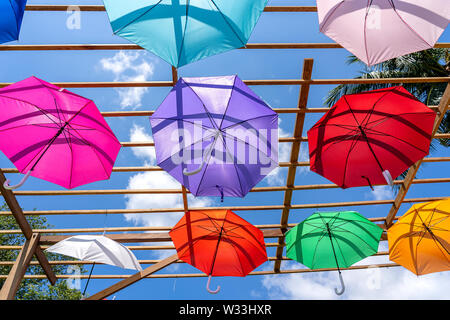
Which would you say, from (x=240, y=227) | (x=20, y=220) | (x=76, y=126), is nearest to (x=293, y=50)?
(x=240, y=227)

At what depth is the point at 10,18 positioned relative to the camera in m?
3.18

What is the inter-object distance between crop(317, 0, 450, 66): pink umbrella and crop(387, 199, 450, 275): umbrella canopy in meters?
3.16

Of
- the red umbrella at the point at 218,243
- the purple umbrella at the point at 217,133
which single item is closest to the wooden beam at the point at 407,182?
the red umbrella at the point at 218,243

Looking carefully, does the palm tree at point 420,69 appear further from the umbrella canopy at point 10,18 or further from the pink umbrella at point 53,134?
the umbrella canopy at point 10,18

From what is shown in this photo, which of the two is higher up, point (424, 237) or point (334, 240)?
point (424, 237)

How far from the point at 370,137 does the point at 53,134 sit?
13.4 feet

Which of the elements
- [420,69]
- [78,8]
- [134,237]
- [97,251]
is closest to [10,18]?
[78,8]

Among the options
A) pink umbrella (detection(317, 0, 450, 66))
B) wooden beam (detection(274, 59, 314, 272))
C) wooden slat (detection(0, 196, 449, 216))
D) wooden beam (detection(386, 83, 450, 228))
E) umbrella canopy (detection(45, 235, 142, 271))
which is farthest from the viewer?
wooden slat (detection(0, 196, 449, 216))

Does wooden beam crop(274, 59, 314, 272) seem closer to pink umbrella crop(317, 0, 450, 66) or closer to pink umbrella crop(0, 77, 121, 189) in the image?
pink umbrella crop(317, 0, 450, 66)

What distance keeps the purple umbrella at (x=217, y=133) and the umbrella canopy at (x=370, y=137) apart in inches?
32.0

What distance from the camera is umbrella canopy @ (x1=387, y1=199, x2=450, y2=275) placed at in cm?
543

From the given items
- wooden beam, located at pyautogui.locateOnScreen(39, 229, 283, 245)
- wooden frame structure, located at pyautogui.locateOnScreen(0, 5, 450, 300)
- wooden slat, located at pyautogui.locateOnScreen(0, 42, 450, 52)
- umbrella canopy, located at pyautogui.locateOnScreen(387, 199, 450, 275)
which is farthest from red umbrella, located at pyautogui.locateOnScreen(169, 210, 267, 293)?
wooden slat, located at pyautogui.locateOnScreen(0, 42, 450, 52)

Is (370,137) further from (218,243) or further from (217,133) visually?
(218,243)
